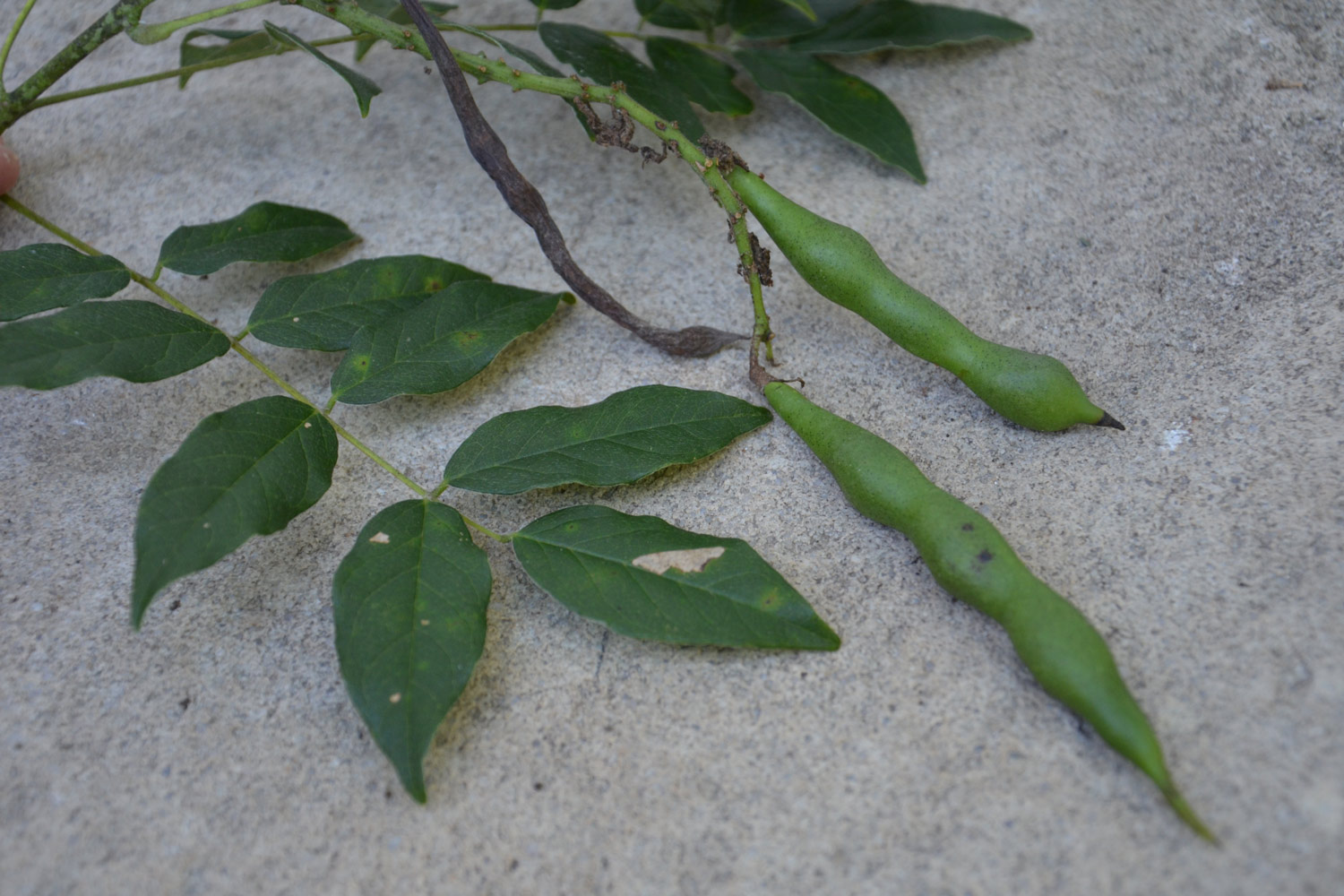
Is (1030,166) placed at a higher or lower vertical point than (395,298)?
higher

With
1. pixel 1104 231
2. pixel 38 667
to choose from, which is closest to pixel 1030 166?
pixel 1104 231

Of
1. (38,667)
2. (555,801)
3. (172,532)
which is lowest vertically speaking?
(38,667)

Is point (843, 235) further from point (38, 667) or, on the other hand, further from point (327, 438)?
point (38, 667)

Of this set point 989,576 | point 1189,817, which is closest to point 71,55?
point 989,576

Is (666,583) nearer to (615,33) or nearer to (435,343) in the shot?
(435,343)

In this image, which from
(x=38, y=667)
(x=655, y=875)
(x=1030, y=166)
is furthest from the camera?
(x=1030, y=166)

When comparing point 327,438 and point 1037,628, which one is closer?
point 1037,628

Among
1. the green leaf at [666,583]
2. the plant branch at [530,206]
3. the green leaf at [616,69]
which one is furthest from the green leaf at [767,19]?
the green leaf at [666,583]
